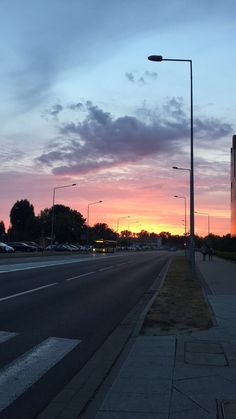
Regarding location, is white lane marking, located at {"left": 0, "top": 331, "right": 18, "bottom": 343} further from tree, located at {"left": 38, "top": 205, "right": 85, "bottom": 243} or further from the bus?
tree, located at {"left": 38, "top": 205, "right": 85, "bottom": 243}

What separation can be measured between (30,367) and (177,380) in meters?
2.08

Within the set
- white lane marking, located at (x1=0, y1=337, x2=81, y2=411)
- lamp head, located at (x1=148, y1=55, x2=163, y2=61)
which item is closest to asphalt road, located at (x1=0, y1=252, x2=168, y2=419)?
white lane marking, located at (x1=0, y1=337, x2=81, y2=411)

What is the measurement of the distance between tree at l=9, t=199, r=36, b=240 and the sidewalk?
159 metres

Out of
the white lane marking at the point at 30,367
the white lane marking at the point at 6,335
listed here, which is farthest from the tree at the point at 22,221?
the white lane marking at the point at 30,367

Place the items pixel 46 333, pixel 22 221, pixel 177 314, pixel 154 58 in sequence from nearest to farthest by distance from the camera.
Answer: pixel 46 333 → pixel 177 314 → pixel 154 58 → pixel 22 221

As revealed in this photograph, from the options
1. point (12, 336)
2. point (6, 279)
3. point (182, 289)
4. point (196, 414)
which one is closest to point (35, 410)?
point (196, 414)

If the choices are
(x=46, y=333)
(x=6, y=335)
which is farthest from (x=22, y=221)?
(x=6, y=335)

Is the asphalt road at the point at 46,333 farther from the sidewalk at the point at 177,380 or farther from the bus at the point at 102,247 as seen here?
the bus at the point at 102,247

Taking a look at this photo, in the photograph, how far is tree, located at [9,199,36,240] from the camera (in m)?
166

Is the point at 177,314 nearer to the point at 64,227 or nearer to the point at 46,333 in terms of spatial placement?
the point at 46,333

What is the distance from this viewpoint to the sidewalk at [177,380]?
5379mm

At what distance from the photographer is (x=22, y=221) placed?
170 meters

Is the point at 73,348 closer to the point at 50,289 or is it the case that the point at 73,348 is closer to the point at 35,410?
the point at 35,410

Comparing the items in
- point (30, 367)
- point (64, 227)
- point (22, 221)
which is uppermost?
point (22, 221)
